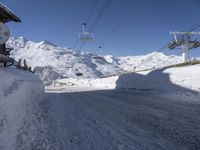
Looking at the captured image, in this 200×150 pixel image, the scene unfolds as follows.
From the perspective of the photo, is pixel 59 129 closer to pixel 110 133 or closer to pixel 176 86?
pixel 110 133

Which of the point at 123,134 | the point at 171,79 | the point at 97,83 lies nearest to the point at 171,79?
the point at 171,79

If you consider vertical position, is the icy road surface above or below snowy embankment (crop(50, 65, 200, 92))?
below

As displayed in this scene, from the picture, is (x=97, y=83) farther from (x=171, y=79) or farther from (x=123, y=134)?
(x=123, y=134)

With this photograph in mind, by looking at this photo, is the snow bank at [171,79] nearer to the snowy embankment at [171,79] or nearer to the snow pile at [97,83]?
the snowy embankment at [171,79]

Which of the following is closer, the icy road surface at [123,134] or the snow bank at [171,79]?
the icy road surface at [123,134]

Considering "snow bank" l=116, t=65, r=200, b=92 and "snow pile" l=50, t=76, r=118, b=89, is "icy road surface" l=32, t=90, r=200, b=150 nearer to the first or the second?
"snow bank" l=116, t=65, r=200, b=92

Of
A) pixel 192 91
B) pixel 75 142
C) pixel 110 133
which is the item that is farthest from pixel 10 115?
pixel 192 91

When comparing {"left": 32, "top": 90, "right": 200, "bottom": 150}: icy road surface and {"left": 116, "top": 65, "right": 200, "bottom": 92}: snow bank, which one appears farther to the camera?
{"left": 116, "top": 65, "right": 200, "bottom": 92}: snow bank

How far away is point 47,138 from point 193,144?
11.4 feet

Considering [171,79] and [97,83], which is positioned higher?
[171,79]

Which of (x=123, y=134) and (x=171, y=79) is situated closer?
(x=123, y=134)

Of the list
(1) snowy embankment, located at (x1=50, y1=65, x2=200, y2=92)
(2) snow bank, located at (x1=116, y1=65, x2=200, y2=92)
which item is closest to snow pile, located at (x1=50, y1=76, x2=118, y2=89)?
(2) snow bank, located at (x1=116, y1=65, x2=200, y2=92)

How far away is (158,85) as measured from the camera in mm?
22266

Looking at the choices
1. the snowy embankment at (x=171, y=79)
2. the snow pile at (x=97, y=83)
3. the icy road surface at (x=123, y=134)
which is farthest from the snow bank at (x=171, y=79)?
the icy road surface at (x=123, y=134)
